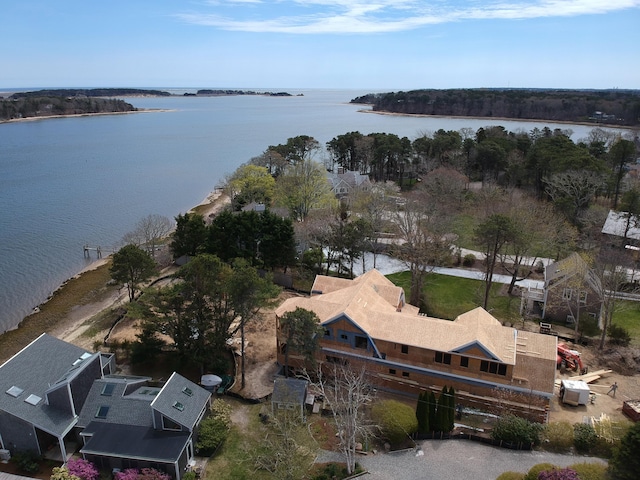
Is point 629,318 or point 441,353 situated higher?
point 441,353

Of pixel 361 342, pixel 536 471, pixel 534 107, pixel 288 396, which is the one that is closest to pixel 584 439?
pixel 536 471

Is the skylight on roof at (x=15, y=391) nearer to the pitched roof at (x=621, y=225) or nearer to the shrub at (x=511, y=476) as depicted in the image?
the shrub at (x=511, y=476)

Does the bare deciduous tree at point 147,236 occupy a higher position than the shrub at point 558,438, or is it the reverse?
the bare deciduous tree at point 147,236

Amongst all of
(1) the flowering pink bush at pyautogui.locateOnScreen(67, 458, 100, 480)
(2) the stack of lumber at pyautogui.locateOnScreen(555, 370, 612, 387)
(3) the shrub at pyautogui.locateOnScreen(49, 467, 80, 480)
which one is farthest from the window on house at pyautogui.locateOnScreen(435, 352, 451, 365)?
(3) the shrub at pyautogui.locateOnScreen(49, 467, 80, 480)

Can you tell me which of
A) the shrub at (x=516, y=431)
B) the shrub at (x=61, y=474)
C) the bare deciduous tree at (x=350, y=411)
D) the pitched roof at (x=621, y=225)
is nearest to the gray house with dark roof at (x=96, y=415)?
the shrub at (x=61, y=474)

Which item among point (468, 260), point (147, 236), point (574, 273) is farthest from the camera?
point (147, 236)

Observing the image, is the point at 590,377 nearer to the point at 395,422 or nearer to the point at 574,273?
the point at 574,273

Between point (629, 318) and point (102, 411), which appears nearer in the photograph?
point (102, 411)

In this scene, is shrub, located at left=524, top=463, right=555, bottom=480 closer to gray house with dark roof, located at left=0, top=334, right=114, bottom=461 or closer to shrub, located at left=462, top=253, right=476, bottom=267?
gray house with dark roof, located at left=0, top=334, right=114, bottom=461
